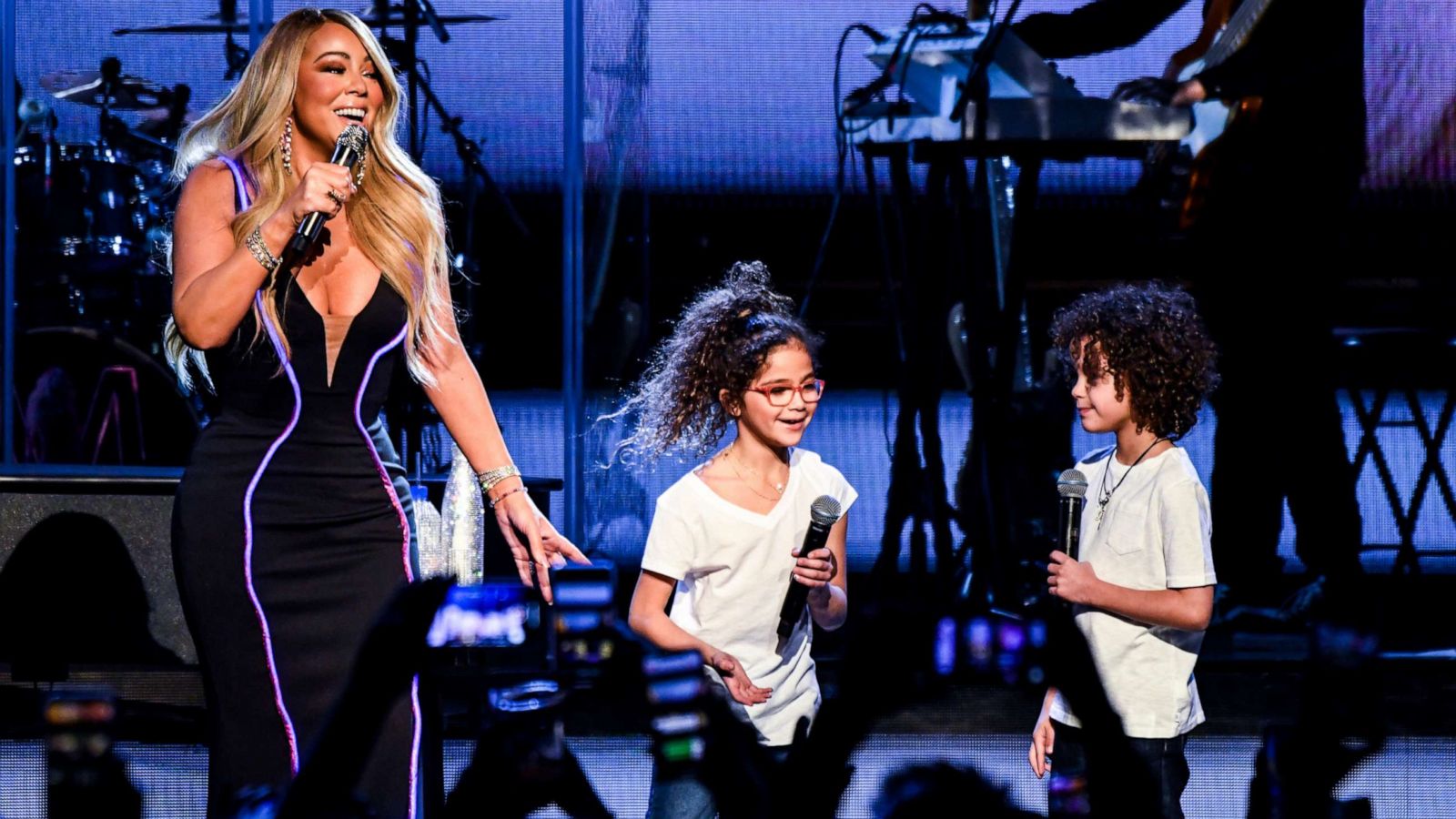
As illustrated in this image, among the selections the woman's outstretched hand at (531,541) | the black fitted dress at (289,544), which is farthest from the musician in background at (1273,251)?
the black fitted dress at (289,544)

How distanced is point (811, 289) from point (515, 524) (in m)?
2.92

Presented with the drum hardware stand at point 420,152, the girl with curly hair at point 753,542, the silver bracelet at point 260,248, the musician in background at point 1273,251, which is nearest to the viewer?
the silver bracelet at point 260,248

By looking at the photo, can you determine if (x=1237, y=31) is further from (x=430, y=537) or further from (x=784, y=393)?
(x=430, y=537)

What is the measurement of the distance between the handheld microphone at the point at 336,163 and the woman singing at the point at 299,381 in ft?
0.06

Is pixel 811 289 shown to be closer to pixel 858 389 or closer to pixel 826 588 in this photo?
pixel 858 389

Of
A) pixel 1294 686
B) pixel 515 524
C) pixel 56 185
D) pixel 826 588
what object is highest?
pixel 56 185

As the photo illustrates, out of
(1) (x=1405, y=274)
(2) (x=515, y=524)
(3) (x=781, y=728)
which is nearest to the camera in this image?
(2) (x=515, y=524)

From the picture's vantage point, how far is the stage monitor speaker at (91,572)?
399cm

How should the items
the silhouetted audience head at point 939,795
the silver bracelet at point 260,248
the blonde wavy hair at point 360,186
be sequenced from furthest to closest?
the blonde wavy hair at point 360,186 < the silver bracelet at point 260,248 < the silhouetted audience head at point 939,795

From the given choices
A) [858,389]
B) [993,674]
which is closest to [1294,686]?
[858,389]

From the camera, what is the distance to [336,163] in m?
1.96

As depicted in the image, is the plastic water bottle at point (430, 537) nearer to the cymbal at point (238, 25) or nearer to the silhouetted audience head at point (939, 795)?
the cymbal at point (238, 25)

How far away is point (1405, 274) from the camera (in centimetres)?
482

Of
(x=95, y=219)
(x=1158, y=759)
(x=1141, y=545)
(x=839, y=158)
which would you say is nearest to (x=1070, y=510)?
(x=1141, y=545)
